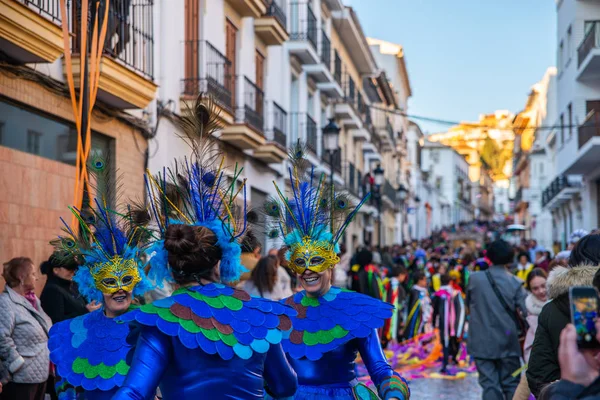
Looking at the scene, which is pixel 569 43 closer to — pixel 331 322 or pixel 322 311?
pixel 322 311

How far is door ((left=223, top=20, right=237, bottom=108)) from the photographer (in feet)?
56.3

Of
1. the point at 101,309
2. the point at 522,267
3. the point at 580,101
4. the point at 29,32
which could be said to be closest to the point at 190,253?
the point at 101,309

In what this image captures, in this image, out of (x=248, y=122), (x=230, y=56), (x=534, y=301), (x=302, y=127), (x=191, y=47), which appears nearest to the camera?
(x=534, y=301)

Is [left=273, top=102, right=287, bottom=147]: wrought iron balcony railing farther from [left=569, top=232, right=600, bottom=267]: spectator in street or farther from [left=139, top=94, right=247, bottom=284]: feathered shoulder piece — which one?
[left=139, top=94, right=247, bottom=284]: feathered shoulder piece

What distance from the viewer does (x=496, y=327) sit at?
8633 mm

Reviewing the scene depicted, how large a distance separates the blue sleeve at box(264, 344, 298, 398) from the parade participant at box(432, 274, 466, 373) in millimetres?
10276

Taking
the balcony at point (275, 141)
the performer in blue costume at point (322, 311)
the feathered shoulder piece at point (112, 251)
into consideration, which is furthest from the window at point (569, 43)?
the feathered shoulder piece at point (112, 251)

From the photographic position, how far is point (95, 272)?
16.7ft

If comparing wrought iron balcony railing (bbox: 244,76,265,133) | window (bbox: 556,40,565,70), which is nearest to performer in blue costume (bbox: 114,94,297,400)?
wrought iron balcony railing (bbox: 244,76,265,133)

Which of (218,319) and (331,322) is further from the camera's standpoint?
(331,322)

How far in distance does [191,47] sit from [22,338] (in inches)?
383

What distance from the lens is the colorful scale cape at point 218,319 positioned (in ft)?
10.7

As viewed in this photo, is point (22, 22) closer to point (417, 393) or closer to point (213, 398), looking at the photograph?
point (417, 393)

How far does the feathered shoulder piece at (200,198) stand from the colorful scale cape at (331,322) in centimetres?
97
